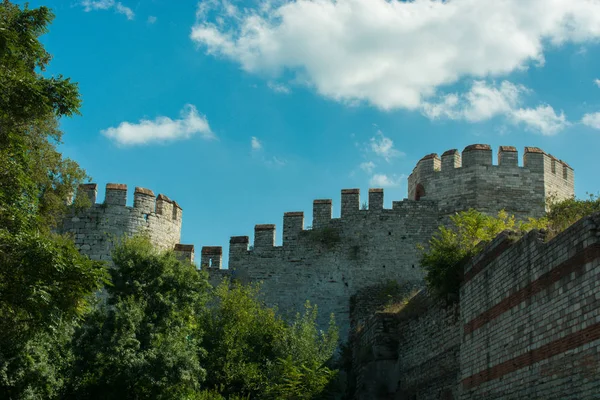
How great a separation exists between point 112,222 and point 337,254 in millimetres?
7386

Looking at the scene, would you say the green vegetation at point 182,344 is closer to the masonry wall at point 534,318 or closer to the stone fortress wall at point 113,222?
the stone fortress wall at point 113,222

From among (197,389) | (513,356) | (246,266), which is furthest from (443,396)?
(246,266)

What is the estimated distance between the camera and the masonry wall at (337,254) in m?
26.5

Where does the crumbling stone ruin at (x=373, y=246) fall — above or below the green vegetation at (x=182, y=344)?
above

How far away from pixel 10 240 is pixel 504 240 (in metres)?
8.34

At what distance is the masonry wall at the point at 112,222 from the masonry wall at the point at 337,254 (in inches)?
92.8

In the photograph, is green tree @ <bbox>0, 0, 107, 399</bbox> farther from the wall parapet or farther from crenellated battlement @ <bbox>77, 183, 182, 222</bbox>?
the wall parapet

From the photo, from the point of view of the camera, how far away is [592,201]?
20406 mm

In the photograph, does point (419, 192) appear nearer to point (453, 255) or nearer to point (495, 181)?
point (495, 181)

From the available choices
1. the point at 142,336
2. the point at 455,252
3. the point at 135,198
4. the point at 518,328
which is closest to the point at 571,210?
the point at 455,252

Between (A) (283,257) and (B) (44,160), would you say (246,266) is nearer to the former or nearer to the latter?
(A) (283,257)

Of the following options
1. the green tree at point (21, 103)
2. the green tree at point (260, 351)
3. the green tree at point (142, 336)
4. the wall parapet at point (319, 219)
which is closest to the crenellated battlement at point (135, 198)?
the wall parapet at point (319, 219)

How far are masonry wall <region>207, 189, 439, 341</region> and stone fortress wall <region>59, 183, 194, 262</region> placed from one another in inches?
86.4

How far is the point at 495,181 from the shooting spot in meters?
26.3
